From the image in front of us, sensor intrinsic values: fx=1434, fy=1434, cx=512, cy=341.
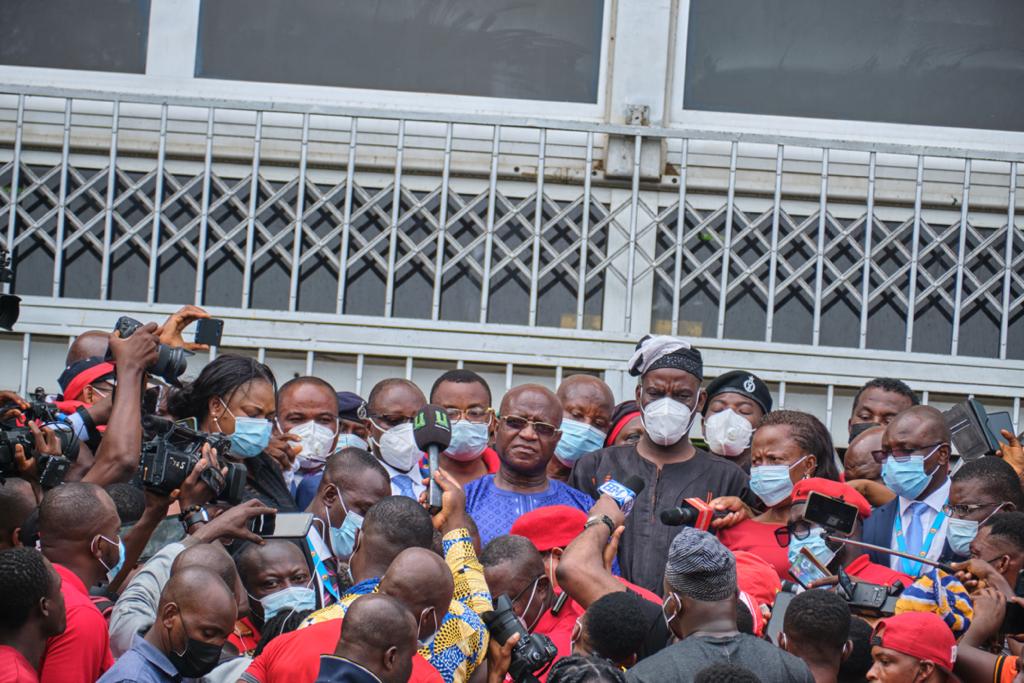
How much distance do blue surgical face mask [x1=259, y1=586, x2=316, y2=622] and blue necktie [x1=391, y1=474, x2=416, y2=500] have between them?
1213 millimetres

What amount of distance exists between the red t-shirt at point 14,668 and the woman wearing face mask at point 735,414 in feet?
12.0

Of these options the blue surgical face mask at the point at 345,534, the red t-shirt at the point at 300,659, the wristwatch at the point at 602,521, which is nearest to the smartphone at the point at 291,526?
the blue surgical face mask at the point at 345,534

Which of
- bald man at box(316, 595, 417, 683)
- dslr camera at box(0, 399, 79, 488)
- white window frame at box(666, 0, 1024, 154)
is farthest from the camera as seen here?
white window frame at box(666, 0, 1024, 154)

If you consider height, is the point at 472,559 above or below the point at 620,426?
below

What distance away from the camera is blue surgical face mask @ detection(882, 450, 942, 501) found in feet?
20.4

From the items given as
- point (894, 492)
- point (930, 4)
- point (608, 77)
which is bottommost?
point (894, 492)

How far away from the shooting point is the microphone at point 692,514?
215 inches

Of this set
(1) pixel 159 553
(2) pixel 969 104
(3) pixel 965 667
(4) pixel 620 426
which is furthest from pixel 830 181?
(1) pixel 159 553

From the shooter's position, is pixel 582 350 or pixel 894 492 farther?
pixel 582 350

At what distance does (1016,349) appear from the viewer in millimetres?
9500

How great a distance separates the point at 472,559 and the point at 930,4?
6492 mm

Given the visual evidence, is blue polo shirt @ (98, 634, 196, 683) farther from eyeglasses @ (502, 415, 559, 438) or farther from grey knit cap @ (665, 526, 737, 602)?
eyeglasses @ (502, 415, 559, 438)

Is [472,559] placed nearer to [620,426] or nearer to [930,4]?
[620,426]

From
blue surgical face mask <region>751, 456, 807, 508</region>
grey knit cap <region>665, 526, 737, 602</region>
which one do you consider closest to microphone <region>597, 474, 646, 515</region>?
blue surgical face mask <region>751, 456, 807, 508</region>
